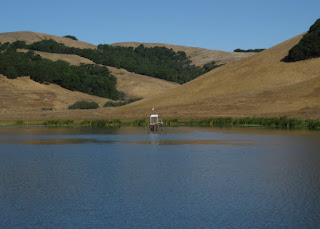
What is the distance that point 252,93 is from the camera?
96875mm

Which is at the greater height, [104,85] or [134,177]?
[104,85]

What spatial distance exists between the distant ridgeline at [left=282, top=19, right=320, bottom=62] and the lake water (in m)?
76.6

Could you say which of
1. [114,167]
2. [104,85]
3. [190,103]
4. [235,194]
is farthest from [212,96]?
[235,194]

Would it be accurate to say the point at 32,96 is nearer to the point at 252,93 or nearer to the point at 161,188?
the point at 252,93

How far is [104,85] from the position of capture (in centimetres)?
15025

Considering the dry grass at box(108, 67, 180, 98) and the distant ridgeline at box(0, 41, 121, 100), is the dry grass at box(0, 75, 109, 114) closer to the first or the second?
the distant ridgeline at box(0, 41, 121, 100)

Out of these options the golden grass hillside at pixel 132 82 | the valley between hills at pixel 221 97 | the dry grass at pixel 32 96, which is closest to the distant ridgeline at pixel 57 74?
the dry grass at pixel 32 96

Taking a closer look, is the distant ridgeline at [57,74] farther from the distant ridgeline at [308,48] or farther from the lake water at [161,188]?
the lake water at [161,188]

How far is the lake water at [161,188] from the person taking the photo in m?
16.0

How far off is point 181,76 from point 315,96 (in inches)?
4257

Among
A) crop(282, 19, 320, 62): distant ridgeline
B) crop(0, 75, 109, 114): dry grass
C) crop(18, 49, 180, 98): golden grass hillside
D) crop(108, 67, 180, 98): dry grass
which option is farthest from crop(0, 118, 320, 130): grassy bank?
crop(18, 49, 180, 98): golden grass hillside

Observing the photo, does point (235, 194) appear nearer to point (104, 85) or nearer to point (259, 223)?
point (259, 223)

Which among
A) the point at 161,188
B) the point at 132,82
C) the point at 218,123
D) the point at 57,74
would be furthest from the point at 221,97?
the point at 161,188

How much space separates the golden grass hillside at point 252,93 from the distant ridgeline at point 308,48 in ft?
4.95
